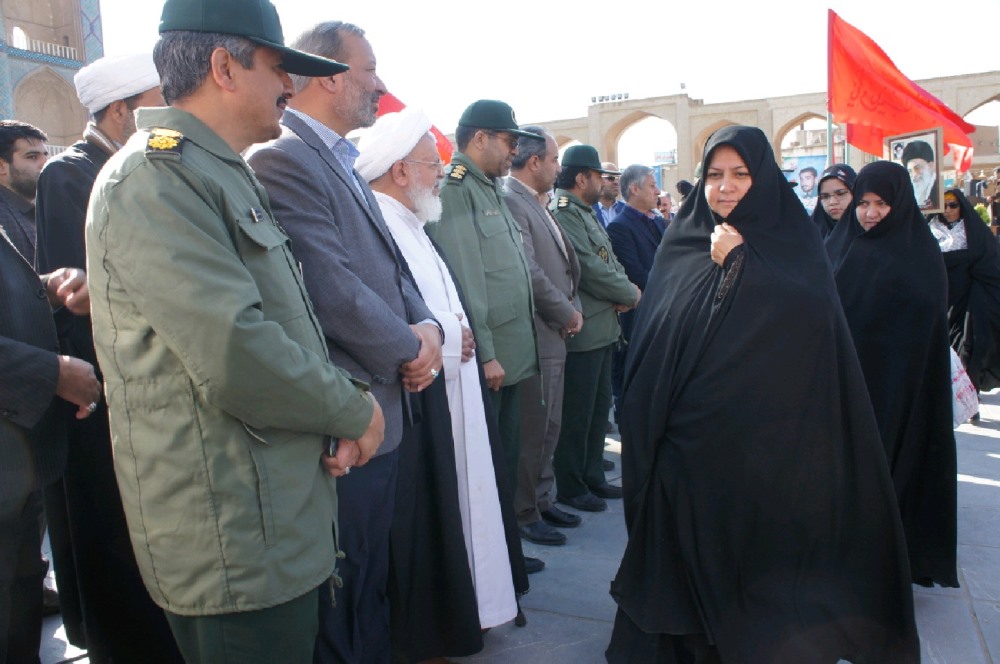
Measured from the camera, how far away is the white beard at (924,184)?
6.06m

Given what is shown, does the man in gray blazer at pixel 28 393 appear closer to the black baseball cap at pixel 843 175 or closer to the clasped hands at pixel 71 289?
the clasped hands at pixel 71 289

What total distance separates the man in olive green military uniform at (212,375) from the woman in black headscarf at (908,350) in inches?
116

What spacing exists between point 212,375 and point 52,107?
34912mm

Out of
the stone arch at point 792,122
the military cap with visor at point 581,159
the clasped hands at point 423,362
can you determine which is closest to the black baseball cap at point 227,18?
the clasped hands at point 423,362

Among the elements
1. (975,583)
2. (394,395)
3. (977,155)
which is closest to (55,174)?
(394,395)

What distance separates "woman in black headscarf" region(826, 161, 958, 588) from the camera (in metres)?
3.61

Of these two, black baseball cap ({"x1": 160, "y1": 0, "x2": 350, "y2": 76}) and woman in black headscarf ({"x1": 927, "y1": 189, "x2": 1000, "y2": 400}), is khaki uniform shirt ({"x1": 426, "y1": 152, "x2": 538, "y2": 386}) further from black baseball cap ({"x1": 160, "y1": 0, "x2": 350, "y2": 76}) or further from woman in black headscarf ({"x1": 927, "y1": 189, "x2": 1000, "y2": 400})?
woman in black headscarf ({"x1": 927, "y1": 189, "x2": 1000, "y2": 400})

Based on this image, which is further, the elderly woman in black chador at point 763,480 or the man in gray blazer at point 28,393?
the elderly woman in black chador at point 763,480

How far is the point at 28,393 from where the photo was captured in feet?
6.75

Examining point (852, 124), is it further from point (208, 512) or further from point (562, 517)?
point (208, 512)

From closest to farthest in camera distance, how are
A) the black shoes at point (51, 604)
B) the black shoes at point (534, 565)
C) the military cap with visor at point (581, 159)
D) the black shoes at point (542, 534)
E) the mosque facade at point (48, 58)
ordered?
the black shoes at point (51, 604) < the black shoes at point (534, 565) < the black shoes at point (542, 534) < the military cap with visor at point (581, 159) < the mosque facade at point (48, 58)

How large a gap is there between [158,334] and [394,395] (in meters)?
0.96

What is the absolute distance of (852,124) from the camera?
721 centimetres

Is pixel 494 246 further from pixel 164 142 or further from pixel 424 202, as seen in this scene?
pixel 164 142
